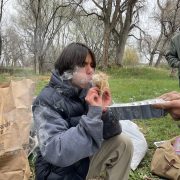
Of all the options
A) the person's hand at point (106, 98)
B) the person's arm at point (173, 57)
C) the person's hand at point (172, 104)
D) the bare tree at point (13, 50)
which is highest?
the person's arm at point (173, 57)

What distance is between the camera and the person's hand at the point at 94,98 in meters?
1.86

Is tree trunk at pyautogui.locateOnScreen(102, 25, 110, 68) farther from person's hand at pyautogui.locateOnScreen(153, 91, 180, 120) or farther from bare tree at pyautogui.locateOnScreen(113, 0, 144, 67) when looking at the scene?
person's hand at pyautogui.locateOnScreen(153, 91, 180, 120)

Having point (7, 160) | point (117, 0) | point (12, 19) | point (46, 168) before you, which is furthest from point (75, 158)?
point (12, 19)

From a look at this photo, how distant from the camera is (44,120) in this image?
6.71 ft

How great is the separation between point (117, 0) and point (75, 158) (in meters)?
17.7

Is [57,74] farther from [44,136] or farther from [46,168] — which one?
[46,168]

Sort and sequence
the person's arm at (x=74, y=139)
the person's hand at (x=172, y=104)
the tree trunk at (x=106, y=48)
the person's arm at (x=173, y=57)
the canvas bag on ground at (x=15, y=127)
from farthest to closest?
the tree trunk at (x=106, y=48) < the person's arm at (x=173, y=57) < the canvas bag on ground at (x=15, y=127) < the person's hand at (x=172, y=104) < the person's arm at (x=74, y=139)

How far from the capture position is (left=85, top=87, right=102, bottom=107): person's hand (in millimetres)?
1862

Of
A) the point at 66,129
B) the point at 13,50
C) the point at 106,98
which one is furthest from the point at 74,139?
the point at 13,50

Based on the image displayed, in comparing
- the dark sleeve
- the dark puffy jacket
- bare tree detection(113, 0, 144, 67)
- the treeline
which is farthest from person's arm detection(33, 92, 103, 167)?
bare tree detection(113, 0, 144, 67)

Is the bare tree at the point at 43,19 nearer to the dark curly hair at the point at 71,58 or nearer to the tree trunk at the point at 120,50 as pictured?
the tree trunk at the point at 120,50

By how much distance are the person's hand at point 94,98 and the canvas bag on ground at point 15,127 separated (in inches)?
41.2

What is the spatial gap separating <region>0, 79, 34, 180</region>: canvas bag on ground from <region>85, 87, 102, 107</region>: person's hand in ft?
3.43

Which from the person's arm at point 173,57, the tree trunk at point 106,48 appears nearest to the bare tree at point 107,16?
the tree trunk at point 106,48
